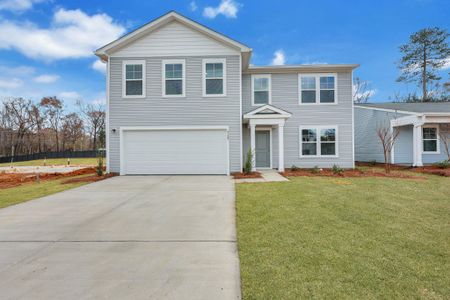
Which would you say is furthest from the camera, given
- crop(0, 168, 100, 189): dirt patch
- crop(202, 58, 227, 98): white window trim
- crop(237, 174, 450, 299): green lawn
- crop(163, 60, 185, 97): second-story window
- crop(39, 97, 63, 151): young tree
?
crop(39, 97, 63, 151): young tree

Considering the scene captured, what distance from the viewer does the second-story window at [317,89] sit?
1285cm

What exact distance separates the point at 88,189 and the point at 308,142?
1057 cm

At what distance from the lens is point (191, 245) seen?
3.75 meters

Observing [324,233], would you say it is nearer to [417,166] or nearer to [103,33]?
[417,166]

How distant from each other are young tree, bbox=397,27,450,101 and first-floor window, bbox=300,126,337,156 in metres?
21.8

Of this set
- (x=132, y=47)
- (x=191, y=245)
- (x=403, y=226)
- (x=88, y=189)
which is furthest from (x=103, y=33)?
(x=403, y=226)

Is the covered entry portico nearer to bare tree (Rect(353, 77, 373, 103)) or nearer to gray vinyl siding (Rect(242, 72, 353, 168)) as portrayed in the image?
gray vinyl siding (Rect(242, 72, 353, 168))

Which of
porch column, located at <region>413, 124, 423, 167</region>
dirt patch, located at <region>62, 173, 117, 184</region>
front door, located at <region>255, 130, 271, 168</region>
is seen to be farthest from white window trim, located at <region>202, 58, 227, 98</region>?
porch column, located at <region>413, 124, 423, 167</region>

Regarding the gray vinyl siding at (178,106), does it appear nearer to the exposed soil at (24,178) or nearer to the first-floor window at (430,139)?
the exposed soil at (24,178)

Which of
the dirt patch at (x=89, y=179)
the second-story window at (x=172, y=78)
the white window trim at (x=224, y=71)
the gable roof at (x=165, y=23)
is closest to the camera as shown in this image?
the dirt patch at (x=89, y=179)

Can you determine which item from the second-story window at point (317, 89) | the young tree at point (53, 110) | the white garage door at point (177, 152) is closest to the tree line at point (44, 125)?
the young tree at point (53, 110)

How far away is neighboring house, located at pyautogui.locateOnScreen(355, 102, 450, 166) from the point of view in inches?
512

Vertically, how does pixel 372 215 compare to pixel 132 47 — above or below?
below

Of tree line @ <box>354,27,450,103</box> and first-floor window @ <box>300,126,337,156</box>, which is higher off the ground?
tree line @ <box>354,27,450,103</box>
